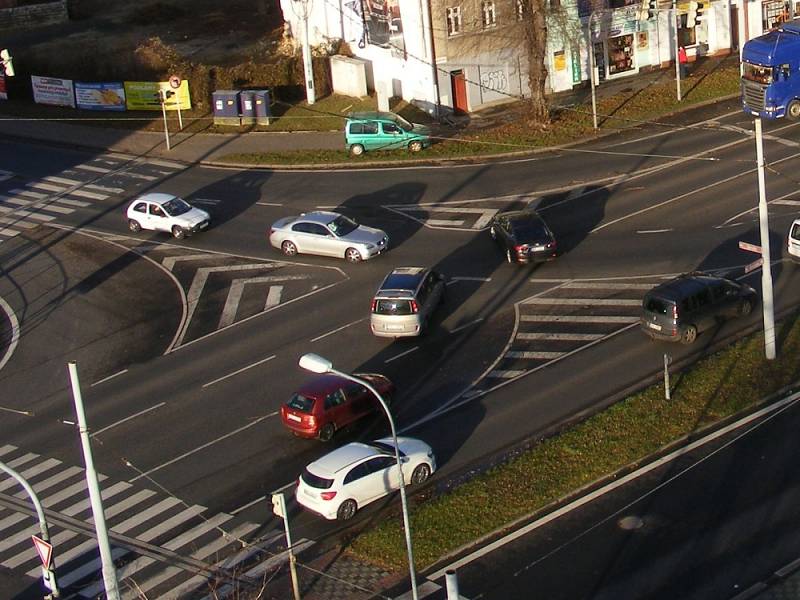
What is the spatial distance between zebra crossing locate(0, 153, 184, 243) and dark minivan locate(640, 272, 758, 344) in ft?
89.3

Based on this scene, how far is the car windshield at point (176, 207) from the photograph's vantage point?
48.9 metres

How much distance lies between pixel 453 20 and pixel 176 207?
1816 centimetres

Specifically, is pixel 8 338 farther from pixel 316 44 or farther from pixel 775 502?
pixel 316 44

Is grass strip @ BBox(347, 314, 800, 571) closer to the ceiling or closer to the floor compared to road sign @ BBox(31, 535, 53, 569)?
closer to the floor

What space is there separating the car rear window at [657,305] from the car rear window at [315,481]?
40.3 feet

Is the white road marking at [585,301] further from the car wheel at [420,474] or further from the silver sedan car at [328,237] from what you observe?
the car wheel at [420,474]

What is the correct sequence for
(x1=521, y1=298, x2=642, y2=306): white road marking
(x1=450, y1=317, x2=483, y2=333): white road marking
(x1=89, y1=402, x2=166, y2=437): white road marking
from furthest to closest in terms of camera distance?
(x1=521, y1=298, x2=642, y2=306): white road marking → (x1=450, y1=317, x2=483, y2=333): white road marking → (x1=89, y1=402, x2=166, y2=437): white road marking

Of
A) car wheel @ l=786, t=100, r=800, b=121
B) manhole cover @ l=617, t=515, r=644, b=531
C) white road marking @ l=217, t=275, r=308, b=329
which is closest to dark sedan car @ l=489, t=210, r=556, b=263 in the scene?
white road marking @ l=217, t=275, r=308, b=329

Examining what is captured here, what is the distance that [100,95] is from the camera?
6675cm

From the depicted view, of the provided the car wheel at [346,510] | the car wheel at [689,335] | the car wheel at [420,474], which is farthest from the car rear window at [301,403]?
the car wheel at [689,335]

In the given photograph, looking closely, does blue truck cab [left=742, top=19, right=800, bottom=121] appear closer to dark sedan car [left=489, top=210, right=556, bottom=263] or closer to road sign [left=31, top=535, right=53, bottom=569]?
dark sedan car [left=489, top=210, right=556, bottom=263]

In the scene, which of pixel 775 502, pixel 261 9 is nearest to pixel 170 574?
pixel 775 502

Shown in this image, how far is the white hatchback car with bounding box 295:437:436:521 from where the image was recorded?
29.2 meters

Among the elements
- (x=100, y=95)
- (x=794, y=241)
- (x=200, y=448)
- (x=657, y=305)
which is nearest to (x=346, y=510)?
(x=200, y=448)
